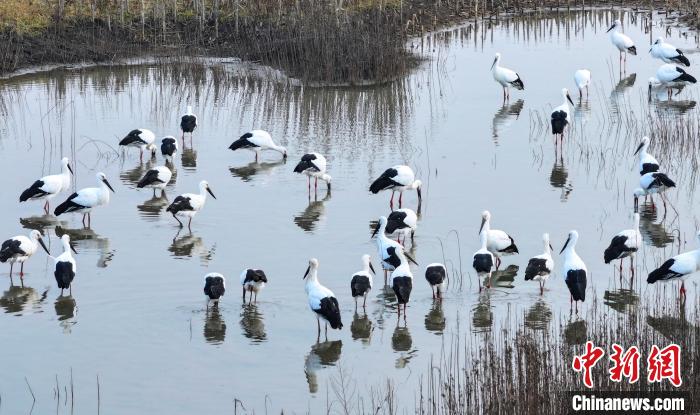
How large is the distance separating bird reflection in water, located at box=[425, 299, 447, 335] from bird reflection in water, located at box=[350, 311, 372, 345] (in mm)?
630

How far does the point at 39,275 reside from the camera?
1412 centimetres

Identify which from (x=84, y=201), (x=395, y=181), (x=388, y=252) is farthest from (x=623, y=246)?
(x=84, y=201)

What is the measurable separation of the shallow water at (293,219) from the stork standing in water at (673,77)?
29 centimetres

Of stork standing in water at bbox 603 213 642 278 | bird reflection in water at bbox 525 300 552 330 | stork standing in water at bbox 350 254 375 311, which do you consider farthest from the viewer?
stork standing in water at bbox 603 213 642 278

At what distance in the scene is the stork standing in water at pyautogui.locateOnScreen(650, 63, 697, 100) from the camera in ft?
77.6

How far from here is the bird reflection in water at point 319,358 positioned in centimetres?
1084

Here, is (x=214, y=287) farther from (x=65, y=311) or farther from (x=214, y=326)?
(x=65, y=311)

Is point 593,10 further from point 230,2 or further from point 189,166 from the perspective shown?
point 189,166

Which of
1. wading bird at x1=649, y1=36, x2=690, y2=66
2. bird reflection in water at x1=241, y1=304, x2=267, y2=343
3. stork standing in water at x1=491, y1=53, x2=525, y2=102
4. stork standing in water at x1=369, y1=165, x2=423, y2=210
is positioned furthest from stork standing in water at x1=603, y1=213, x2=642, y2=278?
wading bird at x1=649, y1=36, x2=690, y2=66

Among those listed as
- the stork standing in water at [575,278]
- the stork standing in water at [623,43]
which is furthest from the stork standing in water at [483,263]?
the stork standing in water at [623,43]

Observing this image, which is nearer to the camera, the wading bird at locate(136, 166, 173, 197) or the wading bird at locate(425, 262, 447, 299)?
the wading bird at locate(425, 262, 447, 299)

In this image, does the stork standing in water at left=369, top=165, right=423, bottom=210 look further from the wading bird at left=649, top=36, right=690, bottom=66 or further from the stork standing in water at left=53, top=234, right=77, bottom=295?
the wading bird at left=649, top=36, right=690, bottom=66

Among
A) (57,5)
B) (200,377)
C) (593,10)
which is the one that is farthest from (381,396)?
(593,10)

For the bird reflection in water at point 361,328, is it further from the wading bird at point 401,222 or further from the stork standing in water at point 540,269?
the wading bird at point 401,222
